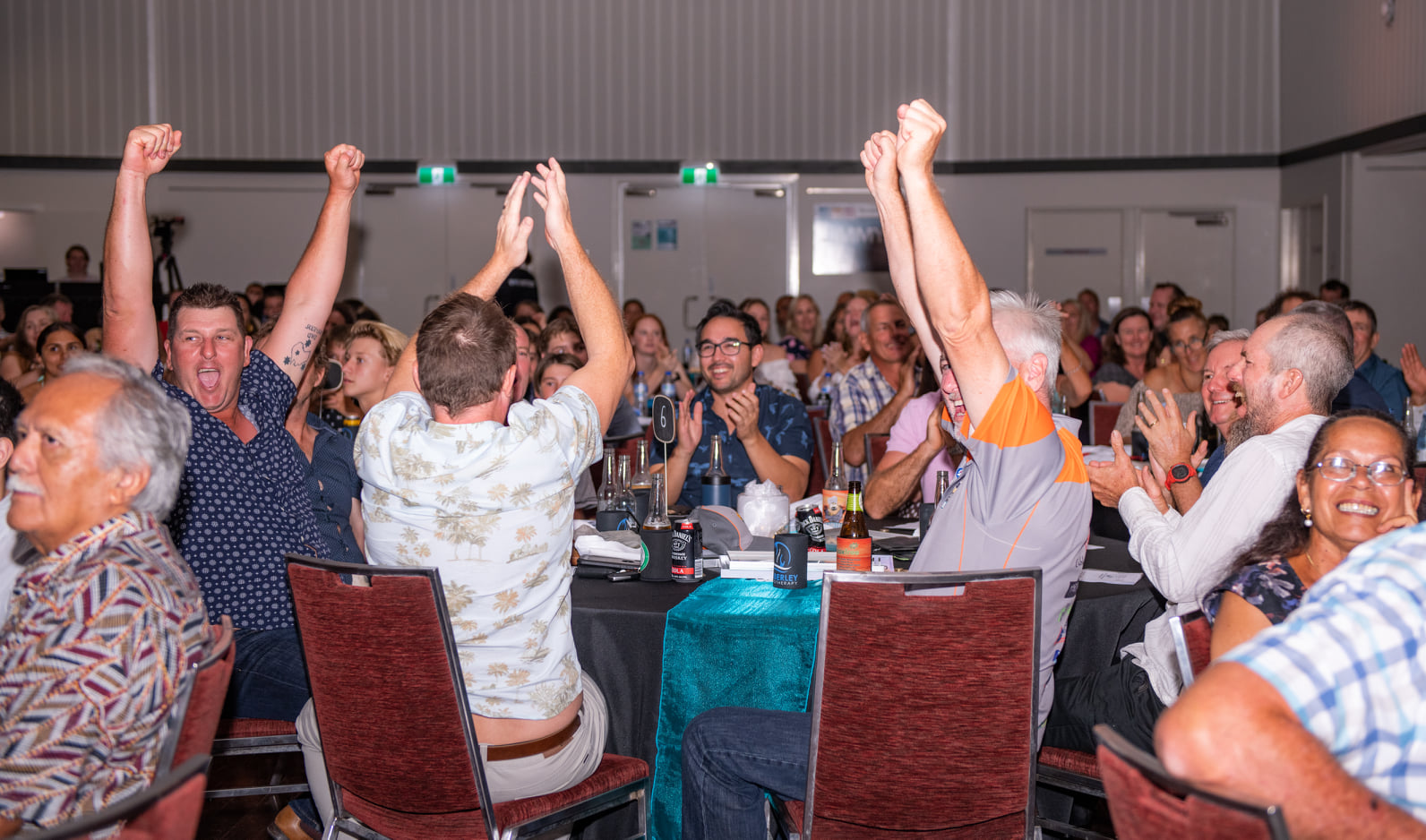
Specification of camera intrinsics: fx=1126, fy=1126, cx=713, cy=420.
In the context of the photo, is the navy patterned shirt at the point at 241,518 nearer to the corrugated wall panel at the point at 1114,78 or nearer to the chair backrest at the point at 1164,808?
the chair backrest at the point at 1164,808

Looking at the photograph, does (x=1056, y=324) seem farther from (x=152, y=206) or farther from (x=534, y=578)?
(x=152, y=206)

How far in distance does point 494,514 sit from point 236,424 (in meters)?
1.17

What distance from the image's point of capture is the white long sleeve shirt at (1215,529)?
2262 mm

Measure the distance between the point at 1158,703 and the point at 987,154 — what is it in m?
10.1

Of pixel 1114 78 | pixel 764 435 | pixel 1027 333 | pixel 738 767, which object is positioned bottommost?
pixel 738 767

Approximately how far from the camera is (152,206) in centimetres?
1181

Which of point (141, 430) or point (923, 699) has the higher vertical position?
point (141, 430)

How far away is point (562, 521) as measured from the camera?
7.14 feet

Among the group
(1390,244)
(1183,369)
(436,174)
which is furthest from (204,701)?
(1390,244)

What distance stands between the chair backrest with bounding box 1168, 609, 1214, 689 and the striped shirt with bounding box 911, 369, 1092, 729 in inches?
8.9

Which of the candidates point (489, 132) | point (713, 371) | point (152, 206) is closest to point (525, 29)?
point (489, 132)

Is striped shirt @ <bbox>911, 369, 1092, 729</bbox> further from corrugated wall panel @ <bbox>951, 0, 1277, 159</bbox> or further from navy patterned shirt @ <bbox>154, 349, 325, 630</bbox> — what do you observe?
corrugated wall panel @ <bbox>951, 0, 1277, 159</bbox>

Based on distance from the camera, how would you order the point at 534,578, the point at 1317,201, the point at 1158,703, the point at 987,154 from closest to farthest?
1. the point at 534,578
2. the point at 1158,703
3. the point at 1317,201
4. the point at 987,154

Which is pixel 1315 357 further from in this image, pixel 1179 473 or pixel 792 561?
pixel 792 561
